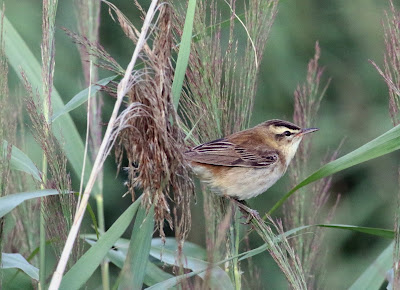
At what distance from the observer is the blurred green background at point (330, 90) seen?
5.05 metres

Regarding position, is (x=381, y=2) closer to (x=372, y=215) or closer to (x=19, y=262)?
(x=372, y=215)

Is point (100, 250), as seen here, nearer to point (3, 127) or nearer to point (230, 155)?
point (3, 127)

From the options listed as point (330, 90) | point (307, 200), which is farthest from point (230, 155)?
point (330, 90)

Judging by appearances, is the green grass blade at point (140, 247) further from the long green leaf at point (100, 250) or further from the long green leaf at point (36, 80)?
the long green leaf at point (36, 80)

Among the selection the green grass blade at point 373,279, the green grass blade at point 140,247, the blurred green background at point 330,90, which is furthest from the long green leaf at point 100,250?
the blurred green background at point 330,90

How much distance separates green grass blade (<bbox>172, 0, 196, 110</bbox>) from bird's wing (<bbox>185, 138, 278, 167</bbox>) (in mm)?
550

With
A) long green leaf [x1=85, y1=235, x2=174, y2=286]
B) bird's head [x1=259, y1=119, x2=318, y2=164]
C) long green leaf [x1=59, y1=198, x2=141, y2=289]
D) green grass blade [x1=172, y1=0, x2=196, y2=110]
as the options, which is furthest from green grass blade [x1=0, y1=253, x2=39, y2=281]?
bird's head [x1=259, y1=119, x2=318, y2=164]

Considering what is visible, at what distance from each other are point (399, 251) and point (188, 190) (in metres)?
0.64

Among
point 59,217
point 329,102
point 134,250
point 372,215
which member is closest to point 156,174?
point 134,250

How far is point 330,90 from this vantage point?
19.0 feet

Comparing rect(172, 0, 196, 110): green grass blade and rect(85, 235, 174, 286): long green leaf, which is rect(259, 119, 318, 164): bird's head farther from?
rect(172, 0, 196, 110): green grass blade

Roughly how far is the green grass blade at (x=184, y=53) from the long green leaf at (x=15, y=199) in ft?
1.75

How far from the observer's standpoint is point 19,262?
285 centimetres

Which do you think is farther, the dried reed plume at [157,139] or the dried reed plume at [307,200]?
the dried reed plume at [307,200]
